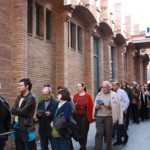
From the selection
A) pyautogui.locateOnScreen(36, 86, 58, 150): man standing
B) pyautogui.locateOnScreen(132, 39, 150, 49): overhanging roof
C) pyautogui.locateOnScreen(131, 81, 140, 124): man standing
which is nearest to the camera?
pyautogui.locateOnScreen(36, 86, 58, 150): man standing

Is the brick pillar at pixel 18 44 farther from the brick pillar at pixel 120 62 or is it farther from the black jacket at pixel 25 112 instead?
the brick pillar at pixel 120 62

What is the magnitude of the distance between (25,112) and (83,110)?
275 centimetres

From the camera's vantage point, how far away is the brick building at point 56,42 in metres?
10.6

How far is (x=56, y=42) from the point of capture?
13.8m

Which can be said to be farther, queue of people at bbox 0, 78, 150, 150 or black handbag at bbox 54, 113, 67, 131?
queue of people at bbox 0, 78, 150, 150

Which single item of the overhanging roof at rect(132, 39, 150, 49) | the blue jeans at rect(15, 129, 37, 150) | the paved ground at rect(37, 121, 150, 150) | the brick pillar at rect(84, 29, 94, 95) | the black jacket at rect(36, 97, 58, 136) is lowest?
the paved ground at rect(37, 121, 150, 150)

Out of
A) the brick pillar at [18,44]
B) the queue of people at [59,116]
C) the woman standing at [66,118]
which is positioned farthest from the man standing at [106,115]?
the brick pillar at [18,44]

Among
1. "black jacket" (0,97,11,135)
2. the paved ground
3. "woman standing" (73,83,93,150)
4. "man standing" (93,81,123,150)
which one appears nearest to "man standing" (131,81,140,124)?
the paved ground

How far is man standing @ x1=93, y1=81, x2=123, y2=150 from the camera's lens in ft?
28.9

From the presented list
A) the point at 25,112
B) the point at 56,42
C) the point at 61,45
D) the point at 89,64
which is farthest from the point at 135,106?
the point at 25,112

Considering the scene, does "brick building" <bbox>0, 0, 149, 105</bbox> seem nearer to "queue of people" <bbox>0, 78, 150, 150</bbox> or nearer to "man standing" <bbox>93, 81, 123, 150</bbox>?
"queue of people" <bbox>0, 78, 150, 150</bbox>

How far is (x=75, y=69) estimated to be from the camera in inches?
621

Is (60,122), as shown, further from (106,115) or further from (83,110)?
(83,110)

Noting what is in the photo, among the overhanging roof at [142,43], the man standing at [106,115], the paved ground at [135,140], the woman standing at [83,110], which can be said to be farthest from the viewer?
the overhanging roof at [142,43]
